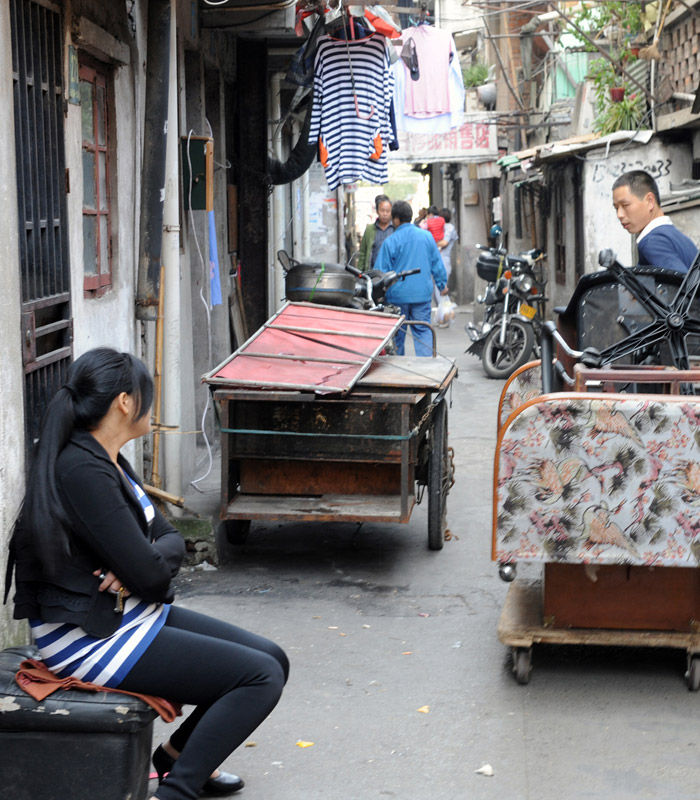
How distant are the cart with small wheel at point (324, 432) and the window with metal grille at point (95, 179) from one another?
913 millimetres

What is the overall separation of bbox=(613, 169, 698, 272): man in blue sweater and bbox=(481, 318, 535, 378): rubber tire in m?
8.27

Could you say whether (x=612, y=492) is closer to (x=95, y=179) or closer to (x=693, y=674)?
(x=693, y=674)

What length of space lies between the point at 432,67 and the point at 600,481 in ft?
39.1

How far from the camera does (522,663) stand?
4770 mm

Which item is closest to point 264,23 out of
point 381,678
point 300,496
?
point 300,496

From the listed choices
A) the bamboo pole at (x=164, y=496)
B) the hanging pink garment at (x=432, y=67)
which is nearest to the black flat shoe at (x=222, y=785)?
the bamboo pole at (x=164, y=496)

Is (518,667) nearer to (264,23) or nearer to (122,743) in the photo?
(122,743)

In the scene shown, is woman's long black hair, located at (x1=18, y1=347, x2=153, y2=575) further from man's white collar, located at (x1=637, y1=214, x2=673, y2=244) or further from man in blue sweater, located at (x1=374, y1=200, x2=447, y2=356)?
man in blue sweater, located at (x1=374, y1=200, x2=447, y2=356)

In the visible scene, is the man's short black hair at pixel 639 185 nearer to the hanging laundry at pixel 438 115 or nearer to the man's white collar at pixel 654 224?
the man's white collar at pixel 654 224

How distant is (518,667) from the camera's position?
4.78 meters

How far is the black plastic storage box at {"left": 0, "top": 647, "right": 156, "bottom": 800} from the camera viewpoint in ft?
10.5

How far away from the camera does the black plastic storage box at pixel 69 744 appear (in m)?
3.21

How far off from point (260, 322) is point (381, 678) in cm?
805

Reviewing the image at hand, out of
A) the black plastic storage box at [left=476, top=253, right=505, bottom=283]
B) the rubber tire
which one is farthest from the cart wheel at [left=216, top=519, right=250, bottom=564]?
the black plastic storage box at [left=476, top=253, right=505, bottom=283]
